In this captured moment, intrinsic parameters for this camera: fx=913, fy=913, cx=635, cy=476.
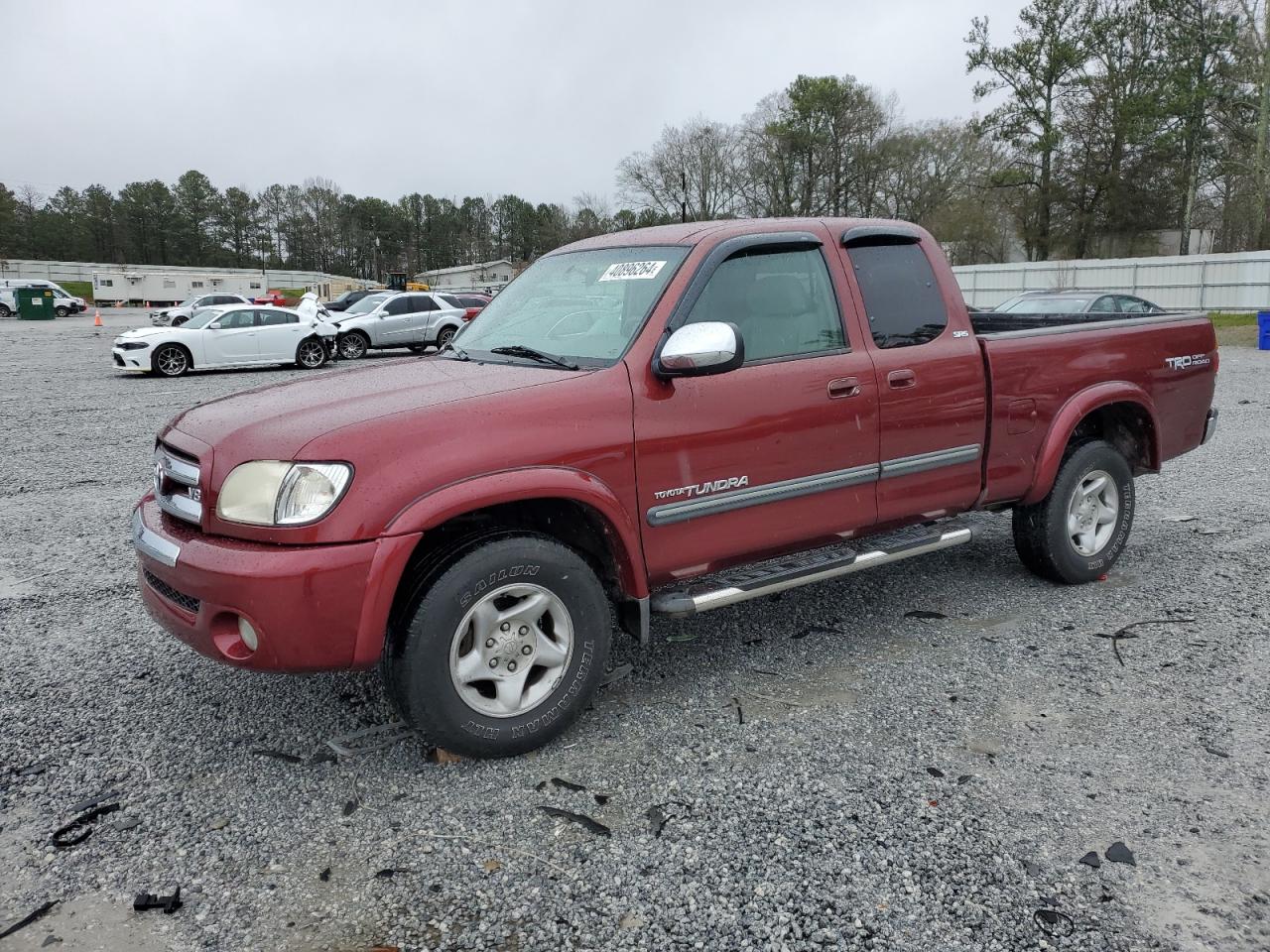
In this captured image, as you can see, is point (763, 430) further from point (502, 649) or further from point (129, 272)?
point (129, 272)

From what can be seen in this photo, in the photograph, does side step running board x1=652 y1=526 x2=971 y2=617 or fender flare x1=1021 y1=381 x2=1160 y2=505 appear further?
fender flare x1=1021 y1=381 x2=1160 y2=505

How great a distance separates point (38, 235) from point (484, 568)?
11098 centimetres

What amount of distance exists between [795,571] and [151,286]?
86401 millimetres

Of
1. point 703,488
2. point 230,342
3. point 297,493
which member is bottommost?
point 703,488

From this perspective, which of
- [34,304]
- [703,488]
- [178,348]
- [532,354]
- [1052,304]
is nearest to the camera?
[703,488]

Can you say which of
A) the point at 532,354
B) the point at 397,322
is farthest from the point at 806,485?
the point at 397,322

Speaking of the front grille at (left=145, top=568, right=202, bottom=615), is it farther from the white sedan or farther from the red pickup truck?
the white sedan

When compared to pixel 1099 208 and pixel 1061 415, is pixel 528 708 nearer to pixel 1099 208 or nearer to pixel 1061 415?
pixel 1061 415

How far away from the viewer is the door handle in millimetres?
3898

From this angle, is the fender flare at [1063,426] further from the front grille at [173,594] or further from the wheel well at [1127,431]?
the front grille at [173,594]

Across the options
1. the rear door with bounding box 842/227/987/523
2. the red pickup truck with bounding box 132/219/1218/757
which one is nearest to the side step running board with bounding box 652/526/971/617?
the red pickup truck with bounding box 132/219/1218/757

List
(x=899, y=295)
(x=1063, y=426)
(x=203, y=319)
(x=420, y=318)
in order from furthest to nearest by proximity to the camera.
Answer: (x=420, y=318) → (x=203, y=319) → (x=1063, y=426) → (x=899, y=295)

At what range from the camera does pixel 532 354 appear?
382 centimetres

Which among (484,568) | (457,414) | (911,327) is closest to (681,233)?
(911,327)
